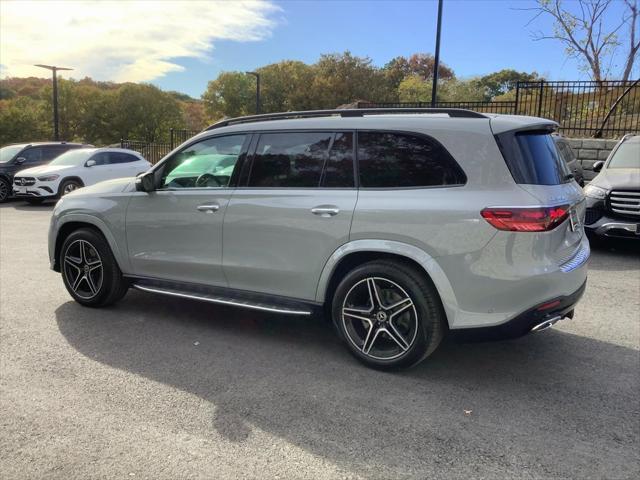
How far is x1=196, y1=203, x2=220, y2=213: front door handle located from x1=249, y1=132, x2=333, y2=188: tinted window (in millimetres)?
354

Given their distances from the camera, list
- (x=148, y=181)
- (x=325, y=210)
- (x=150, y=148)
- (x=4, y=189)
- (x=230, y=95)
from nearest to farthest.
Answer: (x=325, y=210)
(x=148, y=181)
(x=4, y=189)
(x=150, y=148)
(x=230, y=95)

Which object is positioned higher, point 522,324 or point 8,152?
point 8,152

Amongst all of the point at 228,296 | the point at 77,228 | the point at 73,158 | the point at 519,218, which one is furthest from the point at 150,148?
the point at 519,218

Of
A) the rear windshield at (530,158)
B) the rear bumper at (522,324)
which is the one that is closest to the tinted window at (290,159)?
the rear windshield at (530,158)

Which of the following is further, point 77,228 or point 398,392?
point 77,228

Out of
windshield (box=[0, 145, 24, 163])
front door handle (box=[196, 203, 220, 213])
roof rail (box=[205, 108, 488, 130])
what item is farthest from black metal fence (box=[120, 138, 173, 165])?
front door handle (box=[196, 203, 220, 213])

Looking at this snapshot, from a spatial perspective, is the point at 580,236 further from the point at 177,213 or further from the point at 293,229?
→ the point at 177,213

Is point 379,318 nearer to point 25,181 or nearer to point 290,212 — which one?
point 290,212

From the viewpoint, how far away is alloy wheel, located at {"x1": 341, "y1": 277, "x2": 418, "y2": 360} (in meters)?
3.69

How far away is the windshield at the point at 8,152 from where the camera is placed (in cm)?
1595

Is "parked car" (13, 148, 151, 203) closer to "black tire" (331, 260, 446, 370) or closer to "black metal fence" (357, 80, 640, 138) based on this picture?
"black metal fence" (357, 80, 640, 138)

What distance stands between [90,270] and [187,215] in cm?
136

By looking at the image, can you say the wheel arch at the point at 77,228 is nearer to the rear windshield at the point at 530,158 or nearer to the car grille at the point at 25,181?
the rear windshield at the point at 530,158

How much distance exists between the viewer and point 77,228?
17.5ft
